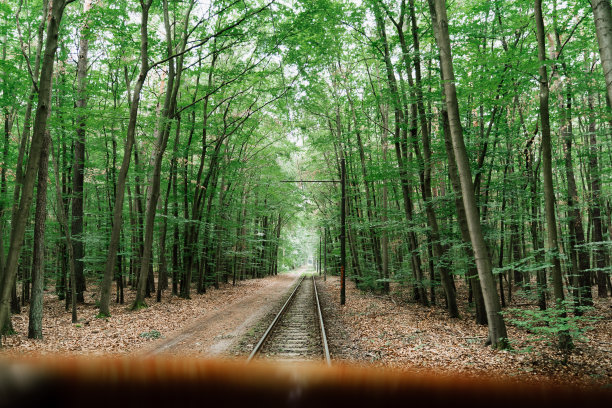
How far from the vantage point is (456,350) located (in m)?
7.62

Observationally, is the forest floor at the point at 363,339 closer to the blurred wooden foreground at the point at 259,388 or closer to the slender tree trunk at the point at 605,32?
the blurred wooden foreground at the point at 259,388

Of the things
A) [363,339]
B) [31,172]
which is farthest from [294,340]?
[31,172]

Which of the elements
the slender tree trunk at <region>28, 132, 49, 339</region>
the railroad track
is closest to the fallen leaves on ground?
the slender tree trunk at <region>28, 132, 49, 339</region>

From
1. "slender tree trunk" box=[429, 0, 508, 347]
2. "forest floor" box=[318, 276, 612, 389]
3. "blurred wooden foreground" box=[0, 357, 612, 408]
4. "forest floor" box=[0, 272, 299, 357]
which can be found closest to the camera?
"blurred wooden foreground" box=[0, 357, 612, 408]

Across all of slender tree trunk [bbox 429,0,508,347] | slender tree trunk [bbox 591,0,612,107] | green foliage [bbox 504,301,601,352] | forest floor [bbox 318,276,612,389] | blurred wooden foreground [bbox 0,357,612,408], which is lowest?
forest floor [bbox 318,276,612,389]

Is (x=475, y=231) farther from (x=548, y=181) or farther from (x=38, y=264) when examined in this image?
(x=38, y=264)

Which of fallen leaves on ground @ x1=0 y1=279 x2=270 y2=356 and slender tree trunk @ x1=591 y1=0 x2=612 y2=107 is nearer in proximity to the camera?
slender tree trunk @ x1=591 y1=0 x2=612 y2=107

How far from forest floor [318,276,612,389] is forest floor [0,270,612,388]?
19 millimetres

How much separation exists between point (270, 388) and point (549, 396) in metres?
4.54

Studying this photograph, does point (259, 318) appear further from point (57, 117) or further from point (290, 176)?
point (290, 176)

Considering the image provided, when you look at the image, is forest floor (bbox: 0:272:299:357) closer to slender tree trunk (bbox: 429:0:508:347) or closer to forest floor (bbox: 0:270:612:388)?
forest floor (bbox: 0:270:612:388)

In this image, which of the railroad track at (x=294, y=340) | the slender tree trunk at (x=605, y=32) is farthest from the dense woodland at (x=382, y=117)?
the railroad track at (x=294, y=340)

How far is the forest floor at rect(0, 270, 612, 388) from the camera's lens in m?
6.53

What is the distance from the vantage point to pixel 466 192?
24.5 feet
